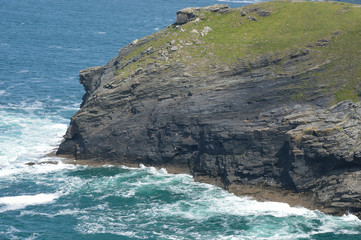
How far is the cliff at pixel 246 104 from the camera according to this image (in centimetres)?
6410

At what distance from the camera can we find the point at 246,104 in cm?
7081

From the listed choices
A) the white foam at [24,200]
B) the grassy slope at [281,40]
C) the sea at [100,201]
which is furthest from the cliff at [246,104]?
the white foam at [24,200]

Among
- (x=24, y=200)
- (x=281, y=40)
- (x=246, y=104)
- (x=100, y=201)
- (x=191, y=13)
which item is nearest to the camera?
(x=100, y=201)

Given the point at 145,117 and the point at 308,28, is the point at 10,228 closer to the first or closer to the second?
the point at 145,117

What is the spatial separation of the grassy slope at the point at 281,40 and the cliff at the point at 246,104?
0.17m

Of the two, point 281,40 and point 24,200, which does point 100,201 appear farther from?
point 281,40

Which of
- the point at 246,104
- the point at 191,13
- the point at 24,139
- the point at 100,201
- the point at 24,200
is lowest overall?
the point at 100,201

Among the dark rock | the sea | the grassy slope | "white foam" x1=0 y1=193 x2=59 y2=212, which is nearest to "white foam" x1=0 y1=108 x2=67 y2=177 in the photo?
the sea

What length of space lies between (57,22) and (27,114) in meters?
81.6

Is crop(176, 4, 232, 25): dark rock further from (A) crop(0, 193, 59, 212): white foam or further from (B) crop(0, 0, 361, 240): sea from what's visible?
(A) crop(0, 193, 59, 212): white foam

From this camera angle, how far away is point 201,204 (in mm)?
65250

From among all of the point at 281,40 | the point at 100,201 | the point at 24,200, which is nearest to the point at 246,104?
the point at 281,40

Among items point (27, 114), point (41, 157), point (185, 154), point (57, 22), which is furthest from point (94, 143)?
point (57, 22)

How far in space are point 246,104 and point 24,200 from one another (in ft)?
107
